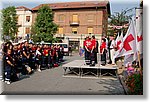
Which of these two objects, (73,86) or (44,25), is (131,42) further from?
(44,25)

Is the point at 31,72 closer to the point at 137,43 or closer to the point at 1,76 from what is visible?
the point at 1,76

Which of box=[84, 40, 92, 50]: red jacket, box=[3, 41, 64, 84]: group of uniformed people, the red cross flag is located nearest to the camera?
the red cross flag

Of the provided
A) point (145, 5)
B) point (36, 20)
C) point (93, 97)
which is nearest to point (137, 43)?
point (145, 5)

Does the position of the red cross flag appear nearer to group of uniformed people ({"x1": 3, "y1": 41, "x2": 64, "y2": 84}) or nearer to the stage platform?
the stage platform

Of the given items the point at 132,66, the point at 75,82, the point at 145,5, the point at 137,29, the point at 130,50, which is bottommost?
the point at 75,82

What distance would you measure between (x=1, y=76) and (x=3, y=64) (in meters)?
0.37

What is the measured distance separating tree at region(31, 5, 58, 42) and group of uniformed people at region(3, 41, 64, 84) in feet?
2.51

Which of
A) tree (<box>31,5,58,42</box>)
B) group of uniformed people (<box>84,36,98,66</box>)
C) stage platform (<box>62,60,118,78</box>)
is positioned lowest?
stage platform (<box>62,60,118,78</box>)

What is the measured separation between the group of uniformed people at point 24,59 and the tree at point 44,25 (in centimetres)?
77

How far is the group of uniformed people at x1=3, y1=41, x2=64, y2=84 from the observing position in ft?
24.3

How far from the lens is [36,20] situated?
1055 centimetres

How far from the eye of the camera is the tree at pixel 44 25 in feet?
33.9

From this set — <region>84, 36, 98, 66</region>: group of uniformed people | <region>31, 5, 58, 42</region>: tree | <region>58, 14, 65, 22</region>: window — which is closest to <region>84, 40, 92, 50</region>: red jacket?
<region>84, 36, 98, 66</region>: group of uniformed people

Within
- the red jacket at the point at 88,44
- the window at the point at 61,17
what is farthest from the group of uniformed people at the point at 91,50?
the window at the point at 61,17
